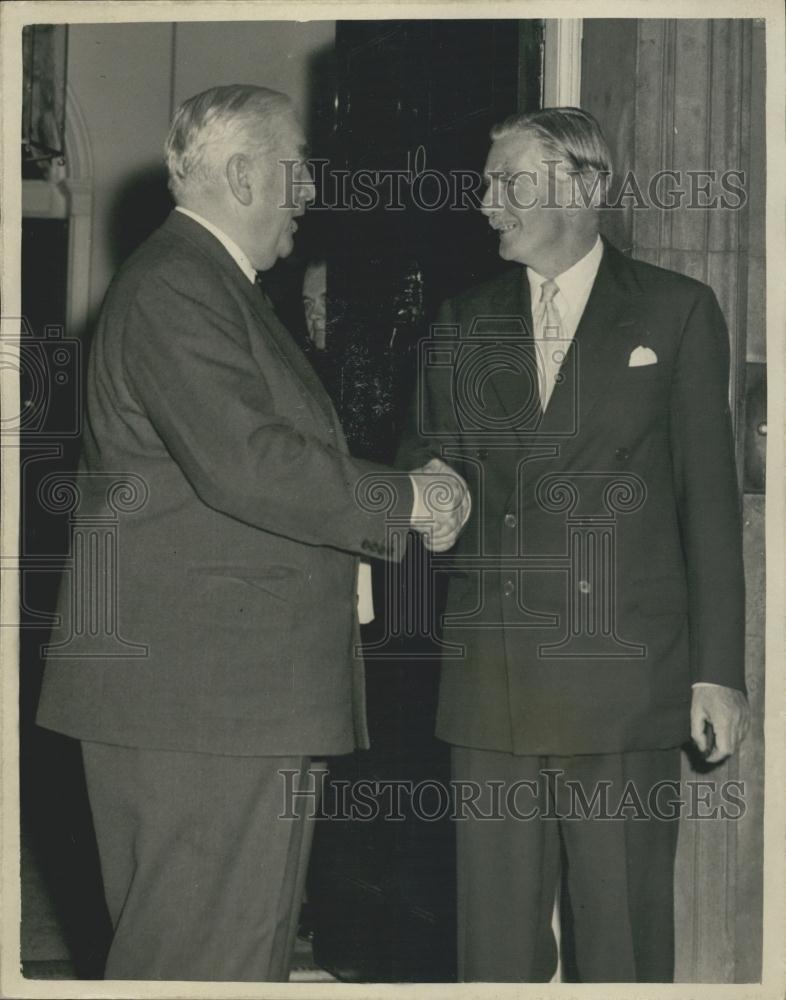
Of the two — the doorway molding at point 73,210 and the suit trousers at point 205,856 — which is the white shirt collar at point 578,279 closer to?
the suit trousers at point 205,856

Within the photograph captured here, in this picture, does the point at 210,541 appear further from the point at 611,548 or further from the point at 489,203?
the point at 489,203

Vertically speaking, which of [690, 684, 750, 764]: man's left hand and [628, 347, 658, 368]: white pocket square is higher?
[628, 347, 658, 368]: white pocket square

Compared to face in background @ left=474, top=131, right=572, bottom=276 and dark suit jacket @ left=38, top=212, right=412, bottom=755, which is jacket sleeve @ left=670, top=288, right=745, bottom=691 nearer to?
face in background @ left=474, top=131, right=572, bottom=276

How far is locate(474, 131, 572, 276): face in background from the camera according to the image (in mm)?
2289

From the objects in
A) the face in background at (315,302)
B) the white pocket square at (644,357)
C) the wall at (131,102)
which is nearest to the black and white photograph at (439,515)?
the white pocket square at (644,357)

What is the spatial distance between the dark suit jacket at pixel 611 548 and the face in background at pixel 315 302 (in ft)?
3.34

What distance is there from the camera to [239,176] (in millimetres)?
2180

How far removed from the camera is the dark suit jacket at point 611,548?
2209 mm

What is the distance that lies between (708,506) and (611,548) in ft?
0.64

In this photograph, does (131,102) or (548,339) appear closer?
(548,339)

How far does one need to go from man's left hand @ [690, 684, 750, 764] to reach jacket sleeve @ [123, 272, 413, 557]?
645 millimetres

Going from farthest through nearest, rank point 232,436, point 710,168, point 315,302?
point 315,302
point 710,168
point 232,436

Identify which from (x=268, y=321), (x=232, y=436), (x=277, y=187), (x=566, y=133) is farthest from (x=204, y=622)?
(x=566, y=133)

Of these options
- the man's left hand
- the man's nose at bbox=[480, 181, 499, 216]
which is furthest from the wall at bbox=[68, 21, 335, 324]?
the man's left hand
